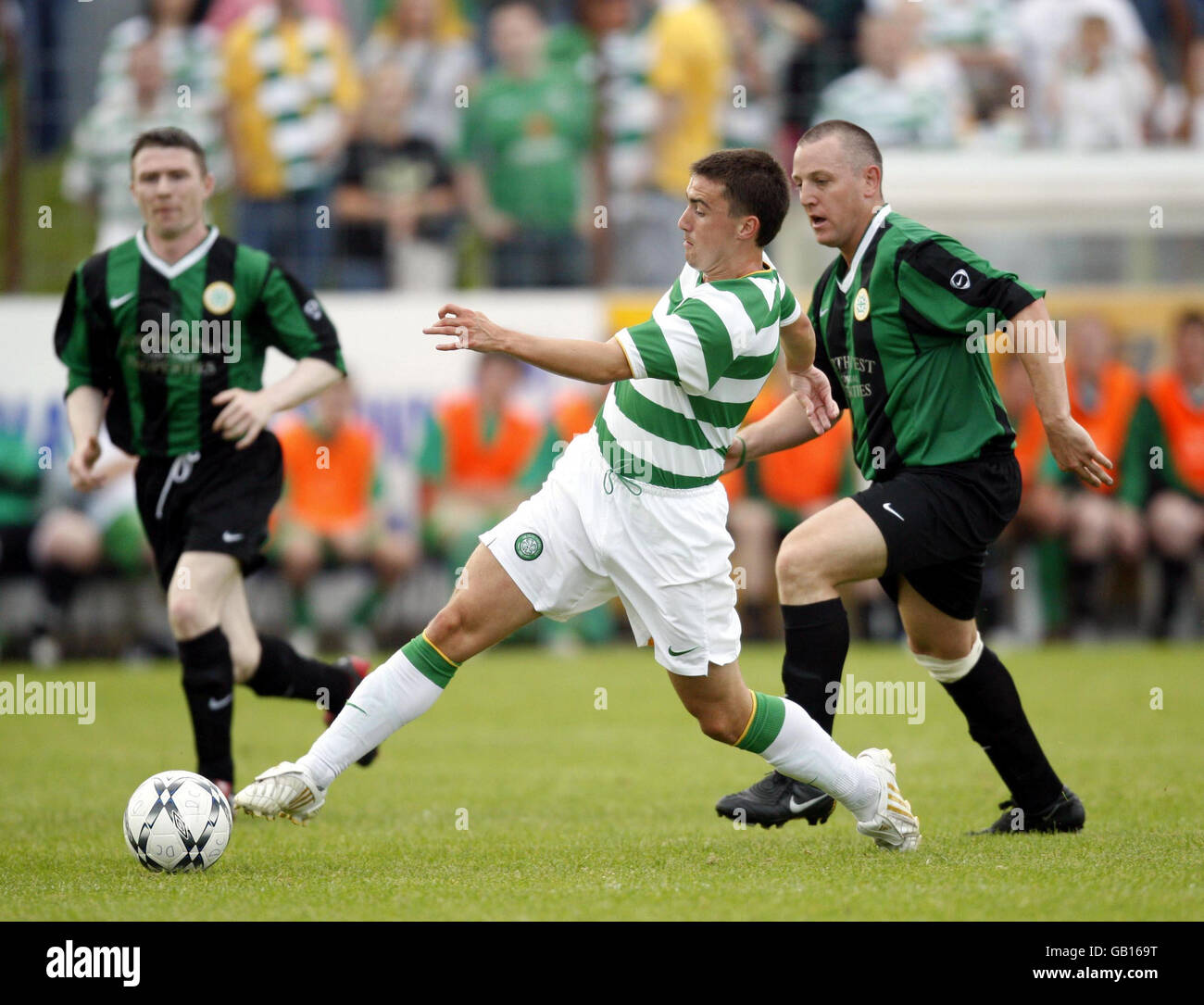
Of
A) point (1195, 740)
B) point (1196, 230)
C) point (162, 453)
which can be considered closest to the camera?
point (162, 453)

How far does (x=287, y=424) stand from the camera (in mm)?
13141

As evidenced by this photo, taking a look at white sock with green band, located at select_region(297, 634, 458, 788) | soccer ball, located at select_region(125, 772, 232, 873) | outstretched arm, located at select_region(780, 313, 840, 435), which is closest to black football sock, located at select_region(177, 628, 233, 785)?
soccer ball, located at select_region(125, 772, 232, 873)

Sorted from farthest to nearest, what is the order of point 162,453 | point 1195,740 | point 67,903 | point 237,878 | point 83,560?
point 83,560
point 1195,740
point 162,453
point 237,878
point 67,903

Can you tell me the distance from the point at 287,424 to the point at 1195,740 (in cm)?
767

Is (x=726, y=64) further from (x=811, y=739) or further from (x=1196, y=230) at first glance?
(x=811, y=739)

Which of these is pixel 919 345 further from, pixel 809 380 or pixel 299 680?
pixel 299 680

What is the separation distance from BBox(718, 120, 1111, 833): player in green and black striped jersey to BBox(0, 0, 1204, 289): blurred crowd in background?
838 centimetres

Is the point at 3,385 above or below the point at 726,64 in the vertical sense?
below

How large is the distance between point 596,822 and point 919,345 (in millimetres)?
2209

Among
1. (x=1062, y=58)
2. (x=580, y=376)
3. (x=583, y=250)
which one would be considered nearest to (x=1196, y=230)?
(x=1062, y=58)

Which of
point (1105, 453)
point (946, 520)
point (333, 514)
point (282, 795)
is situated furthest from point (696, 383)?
point (1105, 453)

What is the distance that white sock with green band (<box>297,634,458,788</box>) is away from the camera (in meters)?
5.13

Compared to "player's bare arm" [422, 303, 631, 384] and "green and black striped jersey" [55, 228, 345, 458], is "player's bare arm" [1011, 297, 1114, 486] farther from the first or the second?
"green and black striped jersey" [55, 228, 345, 458]

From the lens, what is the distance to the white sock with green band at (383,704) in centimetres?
513
